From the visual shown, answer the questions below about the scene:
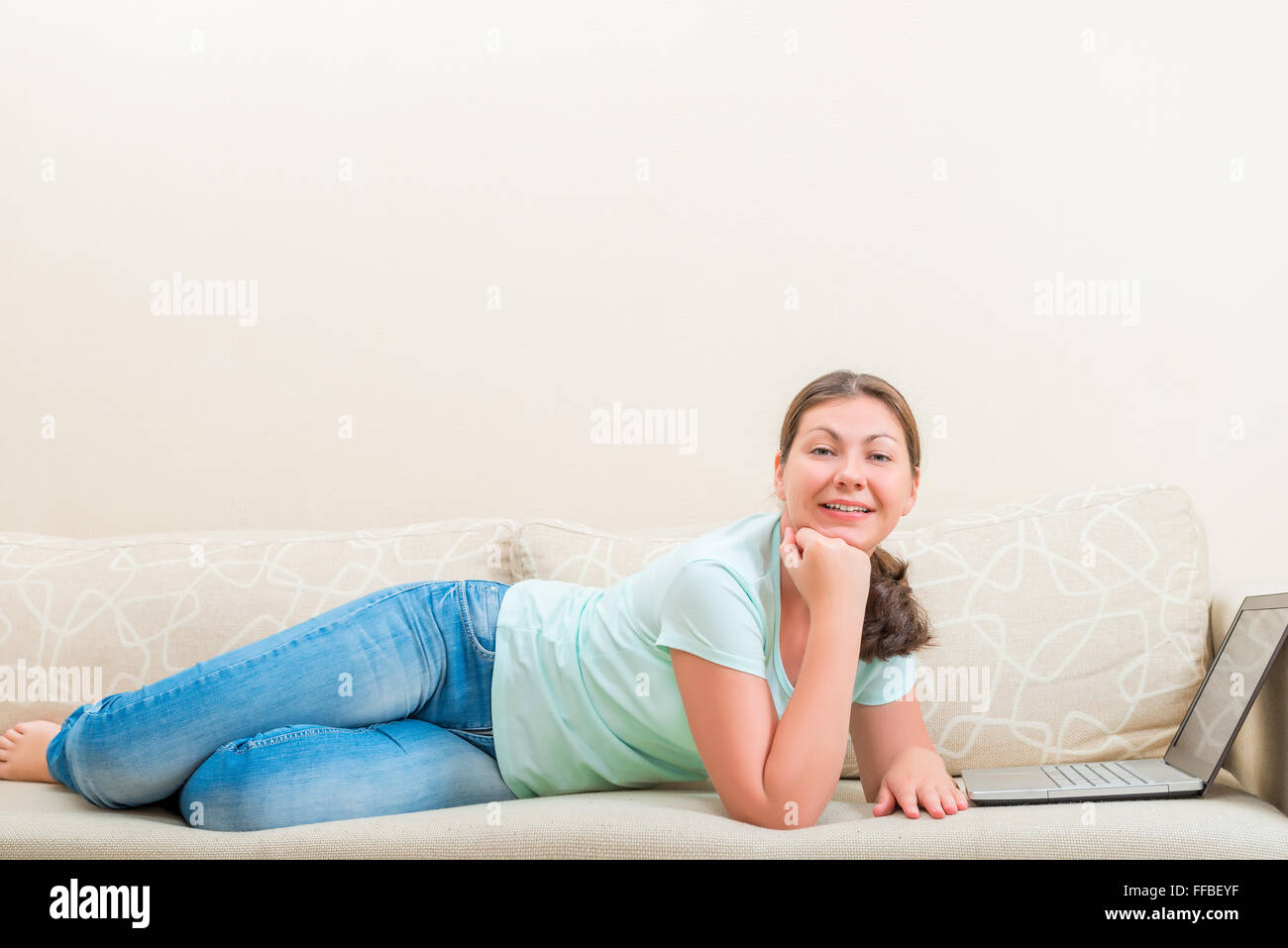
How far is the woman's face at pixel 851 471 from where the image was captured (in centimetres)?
120

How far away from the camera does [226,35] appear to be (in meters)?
2.06

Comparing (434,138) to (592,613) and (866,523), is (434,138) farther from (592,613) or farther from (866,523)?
(866,523)

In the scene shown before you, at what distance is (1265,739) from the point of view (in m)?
1.27

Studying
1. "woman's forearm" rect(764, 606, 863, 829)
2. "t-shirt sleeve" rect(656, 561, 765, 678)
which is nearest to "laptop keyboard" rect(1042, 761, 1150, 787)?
"woman's forearm" rect(764, 606, 863, 829)

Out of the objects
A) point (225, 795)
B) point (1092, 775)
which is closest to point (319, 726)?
point (225, 795)

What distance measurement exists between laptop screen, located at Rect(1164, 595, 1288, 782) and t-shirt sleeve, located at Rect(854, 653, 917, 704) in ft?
1.19

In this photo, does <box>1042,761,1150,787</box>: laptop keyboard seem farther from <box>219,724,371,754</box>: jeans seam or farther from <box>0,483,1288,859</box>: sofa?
<box>219,724,371,754</box>: jeans seam

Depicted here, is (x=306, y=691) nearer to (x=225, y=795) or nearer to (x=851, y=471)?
(x=225, y=795)

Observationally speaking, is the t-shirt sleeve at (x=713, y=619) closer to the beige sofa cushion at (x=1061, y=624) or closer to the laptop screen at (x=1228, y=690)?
the beige sofa cushion at (x=1061, y=624)

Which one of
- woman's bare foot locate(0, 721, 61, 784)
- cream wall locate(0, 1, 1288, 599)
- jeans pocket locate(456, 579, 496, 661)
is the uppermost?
cream wall locate(0, 1, 1288, 599)

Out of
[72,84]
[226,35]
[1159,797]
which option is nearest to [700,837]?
[1159,797]

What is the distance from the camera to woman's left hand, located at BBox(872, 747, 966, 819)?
1.12 meters

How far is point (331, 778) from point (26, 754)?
0.59 metres
